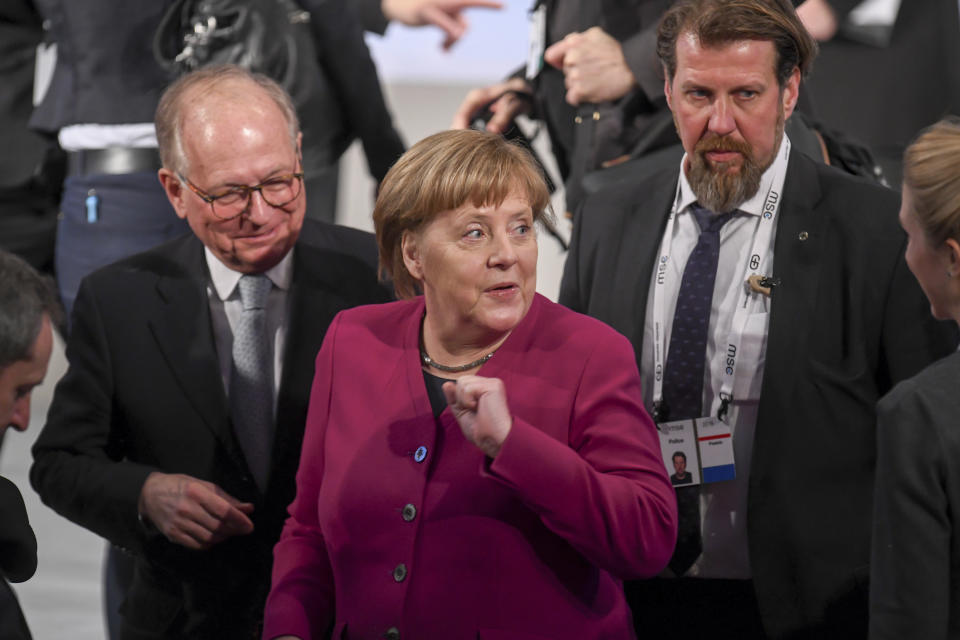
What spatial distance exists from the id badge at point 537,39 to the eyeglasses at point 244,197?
1011 millimetres

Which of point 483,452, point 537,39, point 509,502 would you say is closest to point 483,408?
point 483,452

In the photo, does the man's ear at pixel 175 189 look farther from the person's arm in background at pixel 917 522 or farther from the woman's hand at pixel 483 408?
the person's arm in background at pixel 917 522

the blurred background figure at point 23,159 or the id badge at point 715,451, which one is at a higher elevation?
the blurred background figure at point 23,159

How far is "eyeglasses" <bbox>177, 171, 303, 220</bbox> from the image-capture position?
2.62m

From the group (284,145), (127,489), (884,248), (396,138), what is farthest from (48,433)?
(884,248)

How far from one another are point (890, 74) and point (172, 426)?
8.88 ft

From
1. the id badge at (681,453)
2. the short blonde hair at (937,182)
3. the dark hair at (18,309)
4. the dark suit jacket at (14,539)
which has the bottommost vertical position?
the id badge at (681,453)

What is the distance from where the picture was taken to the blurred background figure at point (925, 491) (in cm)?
188

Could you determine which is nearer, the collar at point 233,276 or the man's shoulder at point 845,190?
the man's shoulder at point 845,190

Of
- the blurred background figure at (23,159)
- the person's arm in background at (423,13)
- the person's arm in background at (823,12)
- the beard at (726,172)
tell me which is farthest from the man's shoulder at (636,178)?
the blurred background figure at (23,159)

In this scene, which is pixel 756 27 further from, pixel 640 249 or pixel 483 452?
pixel 483 452

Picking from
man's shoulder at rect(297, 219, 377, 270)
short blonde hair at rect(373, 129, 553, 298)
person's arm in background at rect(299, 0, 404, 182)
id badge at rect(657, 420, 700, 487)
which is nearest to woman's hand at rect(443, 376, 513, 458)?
short blonde hair at rect(373, 129, 553, 298)

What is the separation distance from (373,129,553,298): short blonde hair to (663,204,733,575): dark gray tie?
546 millimetres

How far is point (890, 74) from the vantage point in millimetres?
4188
